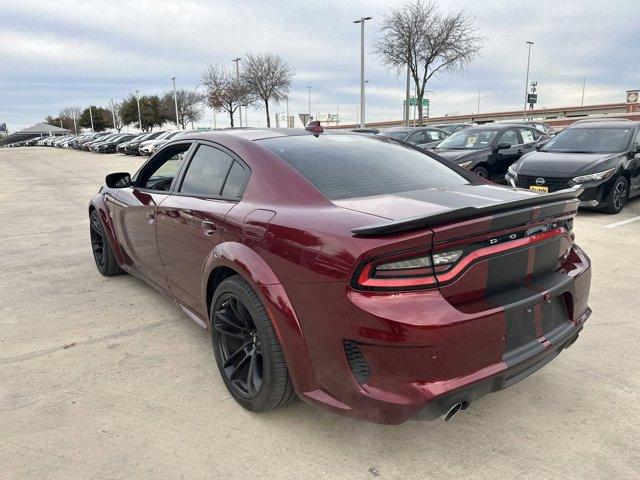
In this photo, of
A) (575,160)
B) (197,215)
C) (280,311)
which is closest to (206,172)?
(197,215)

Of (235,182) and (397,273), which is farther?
(235,182)

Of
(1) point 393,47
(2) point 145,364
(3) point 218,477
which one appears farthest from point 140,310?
(1) point 393,47

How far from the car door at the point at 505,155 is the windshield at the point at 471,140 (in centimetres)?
21

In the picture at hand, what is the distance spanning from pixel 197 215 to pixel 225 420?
47.1 inches

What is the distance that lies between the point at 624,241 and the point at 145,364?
5.89m

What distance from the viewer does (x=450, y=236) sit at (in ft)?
6.43

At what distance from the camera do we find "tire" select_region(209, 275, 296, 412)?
2.38 m

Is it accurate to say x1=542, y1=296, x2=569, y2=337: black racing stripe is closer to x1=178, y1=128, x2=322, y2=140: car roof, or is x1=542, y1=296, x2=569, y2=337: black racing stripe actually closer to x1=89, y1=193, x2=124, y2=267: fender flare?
x1=178, y1=128, x2=322, y2=140: car roof

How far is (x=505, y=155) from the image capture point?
411 inches

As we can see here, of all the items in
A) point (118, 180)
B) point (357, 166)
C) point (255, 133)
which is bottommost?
point (118, 180)

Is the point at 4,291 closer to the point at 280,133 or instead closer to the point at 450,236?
the point at 280,133

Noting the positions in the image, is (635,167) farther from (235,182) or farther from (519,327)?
(235,182)

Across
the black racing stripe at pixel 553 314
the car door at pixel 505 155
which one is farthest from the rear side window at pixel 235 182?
the car door at pixel 505 155

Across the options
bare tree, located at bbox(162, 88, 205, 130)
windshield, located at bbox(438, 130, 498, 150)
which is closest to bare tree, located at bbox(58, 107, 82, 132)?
bare tree, located at bbox(162, 88, 205, 130)
